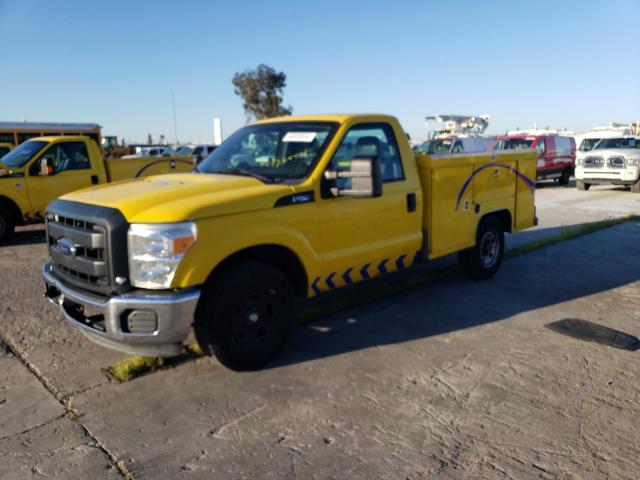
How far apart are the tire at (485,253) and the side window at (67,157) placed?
24.2 ft

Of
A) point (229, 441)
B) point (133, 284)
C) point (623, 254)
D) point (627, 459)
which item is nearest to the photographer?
point (627, 459)

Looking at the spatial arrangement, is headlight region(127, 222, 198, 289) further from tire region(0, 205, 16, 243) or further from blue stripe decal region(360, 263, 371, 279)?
tire region(0, 205, 16, 243)

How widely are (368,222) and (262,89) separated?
39775 millimetres

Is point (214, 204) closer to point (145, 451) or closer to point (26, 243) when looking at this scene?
point (145, 451)

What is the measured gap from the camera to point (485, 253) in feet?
22.0

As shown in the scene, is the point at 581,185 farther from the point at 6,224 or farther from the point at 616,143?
the point at 6,224

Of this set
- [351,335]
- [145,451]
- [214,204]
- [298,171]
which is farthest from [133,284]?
[351,335]

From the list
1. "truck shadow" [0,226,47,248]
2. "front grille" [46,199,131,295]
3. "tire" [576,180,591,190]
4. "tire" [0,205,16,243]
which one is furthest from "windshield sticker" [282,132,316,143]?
"tire" [576,180,591,190]

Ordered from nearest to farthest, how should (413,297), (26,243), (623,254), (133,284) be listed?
(133,284) → (413,297) → (623,254) → (26,243)

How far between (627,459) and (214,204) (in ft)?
9.62

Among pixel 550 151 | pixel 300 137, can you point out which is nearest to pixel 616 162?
pixel 550 151

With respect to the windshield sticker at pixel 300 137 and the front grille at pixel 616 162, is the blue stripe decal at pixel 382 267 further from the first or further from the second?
the front grille at pixel 616 162

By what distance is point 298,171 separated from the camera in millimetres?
4469

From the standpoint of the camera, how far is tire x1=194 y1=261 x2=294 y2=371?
3.84 m
